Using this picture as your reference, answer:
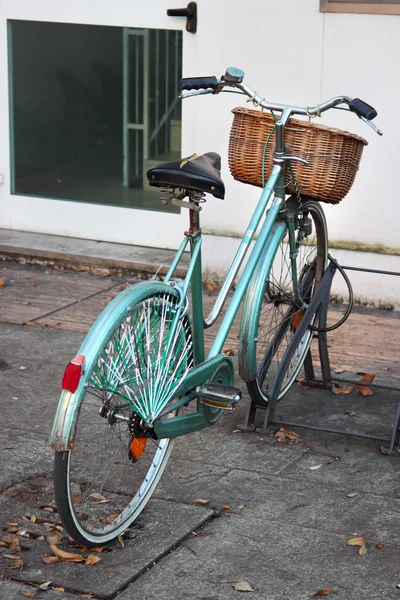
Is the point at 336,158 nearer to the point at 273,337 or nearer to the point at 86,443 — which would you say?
the point at 273,337

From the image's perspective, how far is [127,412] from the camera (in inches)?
151

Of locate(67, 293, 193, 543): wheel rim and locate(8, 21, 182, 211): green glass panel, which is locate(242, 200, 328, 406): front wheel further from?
locate(8, 21, 182, 211): green glass panel

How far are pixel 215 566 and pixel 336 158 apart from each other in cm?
189

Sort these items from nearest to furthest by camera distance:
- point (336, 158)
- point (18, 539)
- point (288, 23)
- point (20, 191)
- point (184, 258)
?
1. point (18, 539)
2. point (336, 158)
3. point (288, 23)
4. point (184, 258)
5. point (20, 191)

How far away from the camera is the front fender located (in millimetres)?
3473

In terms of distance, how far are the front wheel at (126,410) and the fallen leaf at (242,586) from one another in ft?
1.78

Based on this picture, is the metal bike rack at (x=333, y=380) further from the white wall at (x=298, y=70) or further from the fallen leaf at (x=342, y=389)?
the white wall at (x=298, y=70)

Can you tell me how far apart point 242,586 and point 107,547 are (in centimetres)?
58

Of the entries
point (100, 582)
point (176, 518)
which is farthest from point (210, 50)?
point (100, 582)

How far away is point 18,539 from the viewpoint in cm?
390

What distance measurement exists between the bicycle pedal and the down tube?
0.15 meters

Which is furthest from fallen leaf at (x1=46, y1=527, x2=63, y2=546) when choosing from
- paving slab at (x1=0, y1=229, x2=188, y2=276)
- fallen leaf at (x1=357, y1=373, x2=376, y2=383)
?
paving slab at (x1=0, y1=229, x2=188, y2=276)

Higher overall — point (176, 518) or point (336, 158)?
point (336, 158)

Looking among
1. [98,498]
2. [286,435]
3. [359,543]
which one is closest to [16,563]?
[98,498]
